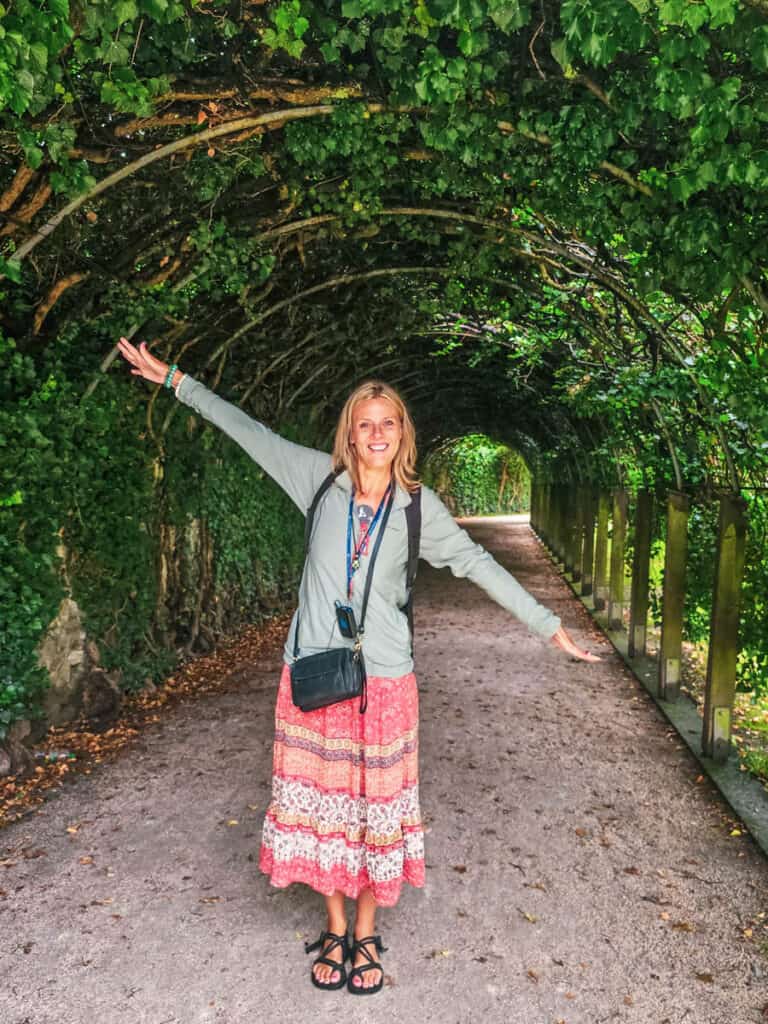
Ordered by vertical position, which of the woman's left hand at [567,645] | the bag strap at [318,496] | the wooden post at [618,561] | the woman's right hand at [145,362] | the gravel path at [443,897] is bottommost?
the gravel path at [443,897]

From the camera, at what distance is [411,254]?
7035 millimetres

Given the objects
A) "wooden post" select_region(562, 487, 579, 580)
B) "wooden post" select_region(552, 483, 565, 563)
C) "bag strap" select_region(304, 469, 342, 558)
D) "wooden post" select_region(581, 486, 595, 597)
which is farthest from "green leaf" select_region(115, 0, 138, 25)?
"wooden post" select_region(552, 483, 565, 563)

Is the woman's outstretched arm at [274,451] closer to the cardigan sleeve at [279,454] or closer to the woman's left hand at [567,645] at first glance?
the cardigan sleeve at [279,454]

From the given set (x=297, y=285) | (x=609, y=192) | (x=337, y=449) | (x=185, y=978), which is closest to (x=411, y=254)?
(x=297, y=285)

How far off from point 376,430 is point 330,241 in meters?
4.17

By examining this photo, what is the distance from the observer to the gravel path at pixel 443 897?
8.60 ft

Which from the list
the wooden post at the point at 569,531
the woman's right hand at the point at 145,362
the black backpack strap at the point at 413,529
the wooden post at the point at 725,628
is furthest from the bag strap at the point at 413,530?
the wooden post at the point at 569,531

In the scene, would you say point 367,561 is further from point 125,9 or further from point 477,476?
point 477,476

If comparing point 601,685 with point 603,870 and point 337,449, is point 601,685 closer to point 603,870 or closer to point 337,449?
point 603,870

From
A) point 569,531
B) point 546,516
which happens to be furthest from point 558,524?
point 546,516

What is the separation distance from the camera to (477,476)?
35531mm

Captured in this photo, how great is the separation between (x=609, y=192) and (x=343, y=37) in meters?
1.31

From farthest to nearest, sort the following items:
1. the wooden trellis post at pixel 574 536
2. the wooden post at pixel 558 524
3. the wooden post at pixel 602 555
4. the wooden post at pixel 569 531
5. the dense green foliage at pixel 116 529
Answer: the wooden post at pixel 558 524
the wooden post at pixel 569 531
the wooden trellis post at pixel 574 536
the wooden post at pixel 602 555
the dense green foliage at pixel 116 529

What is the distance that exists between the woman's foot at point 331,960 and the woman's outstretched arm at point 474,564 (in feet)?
3.99
